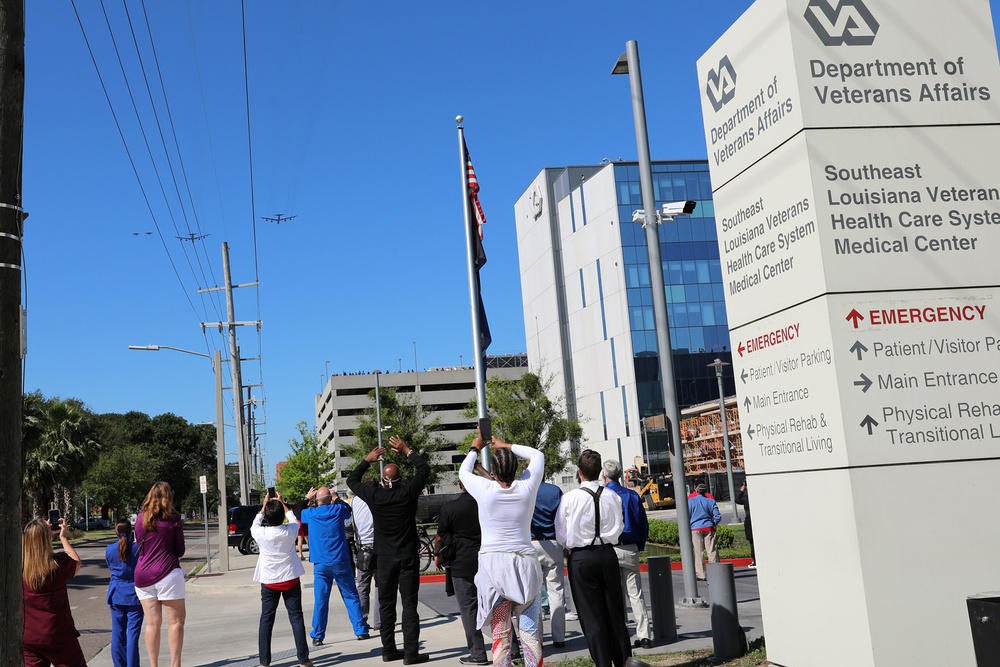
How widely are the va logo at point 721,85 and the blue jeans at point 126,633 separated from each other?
24.7 ft

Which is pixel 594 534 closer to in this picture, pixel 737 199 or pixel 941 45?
pixel 737 199

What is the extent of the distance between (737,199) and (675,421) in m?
6.27

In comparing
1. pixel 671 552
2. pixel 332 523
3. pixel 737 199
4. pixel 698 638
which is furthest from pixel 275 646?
pixel 671 552

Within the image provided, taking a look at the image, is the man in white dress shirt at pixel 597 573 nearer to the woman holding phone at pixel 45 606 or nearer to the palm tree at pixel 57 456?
the woman holding phone at pixel 45 606

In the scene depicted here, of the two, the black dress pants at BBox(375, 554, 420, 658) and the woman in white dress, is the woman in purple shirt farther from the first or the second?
the woman in white dress

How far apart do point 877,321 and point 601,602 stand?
3.38m

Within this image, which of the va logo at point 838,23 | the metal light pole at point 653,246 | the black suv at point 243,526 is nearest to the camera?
the va logo at point 838,23

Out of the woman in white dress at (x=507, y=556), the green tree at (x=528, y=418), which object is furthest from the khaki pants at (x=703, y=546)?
the green tree at (x=528, y=418)

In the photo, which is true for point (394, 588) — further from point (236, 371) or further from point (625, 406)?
point (625, 406)

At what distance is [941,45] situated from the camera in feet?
20.7

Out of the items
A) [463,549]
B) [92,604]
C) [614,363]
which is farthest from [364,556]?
[614,363]

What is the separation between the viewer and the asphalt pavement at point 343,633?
10508 mm

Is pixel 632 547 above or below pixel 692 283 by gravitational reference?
below

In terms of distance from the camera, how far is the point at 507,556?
24.1ft
